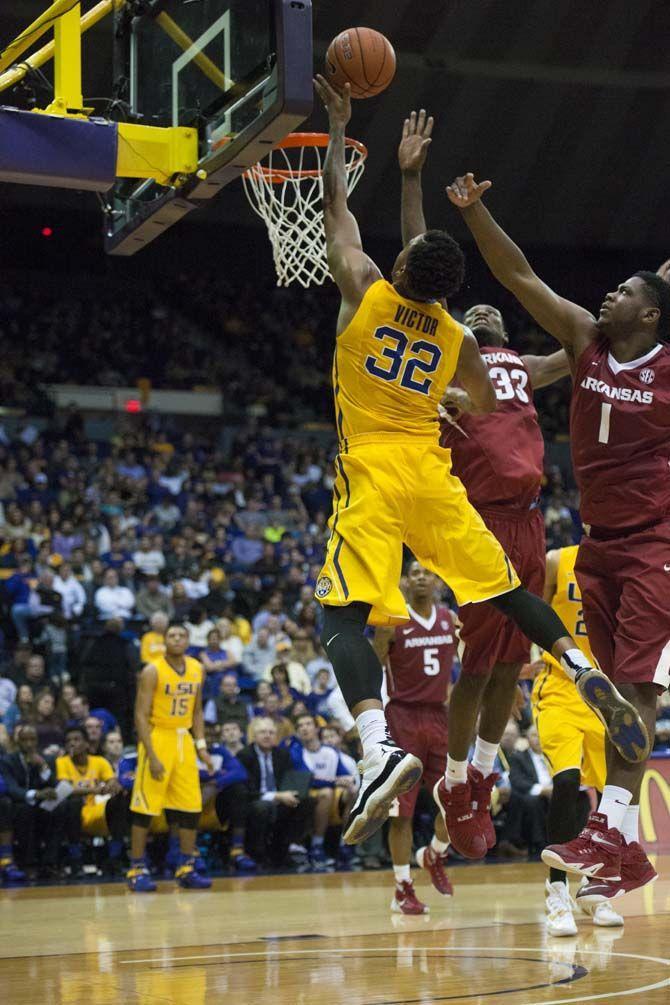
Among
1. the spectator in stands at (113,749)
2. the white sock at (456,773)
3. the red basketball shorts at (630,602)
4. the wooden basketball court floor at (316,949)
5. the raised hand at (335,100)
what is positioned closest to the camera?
the red basketball shorts at (630,602)

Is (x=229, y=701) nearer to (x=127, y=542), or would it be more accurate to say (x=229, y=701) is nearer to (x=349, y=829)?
(x=127, y=542)

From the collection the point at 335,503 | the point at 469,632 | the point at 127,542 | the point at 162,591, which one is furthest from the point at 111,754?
the point at 335,503

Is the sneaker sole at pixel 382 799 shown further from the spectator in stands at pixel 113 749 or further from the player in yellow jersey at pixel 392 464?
the spectator in stands at pixel 113 749

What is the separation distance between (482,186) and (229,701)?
8389 mm

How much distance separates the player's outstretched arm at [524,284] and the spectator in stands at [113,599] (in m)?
9.91

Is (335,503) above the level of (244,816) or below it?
above

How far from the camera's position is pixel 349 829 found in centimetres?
499

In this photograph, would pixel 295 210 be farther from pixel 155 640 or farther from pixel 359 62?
pixel 155 640

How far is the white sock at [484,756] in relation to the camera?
7.23 m

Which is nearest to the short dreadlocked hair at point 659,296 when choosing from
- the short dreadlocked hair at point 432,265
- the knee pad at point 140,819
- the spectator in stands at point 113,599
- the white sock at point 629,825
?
the short dreadlocked hair at point 432,265

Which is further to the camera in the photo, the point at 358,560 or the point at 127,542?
the point at 127,542

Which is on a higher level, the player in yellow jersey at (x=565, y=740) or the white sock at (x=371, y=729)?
the white sock at (x=371, y=729)

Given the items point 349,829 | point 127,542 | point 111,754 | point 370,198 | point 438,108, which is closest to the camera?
point 349,829

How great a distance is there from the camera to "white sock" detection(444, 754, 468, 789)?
23.1 feet
